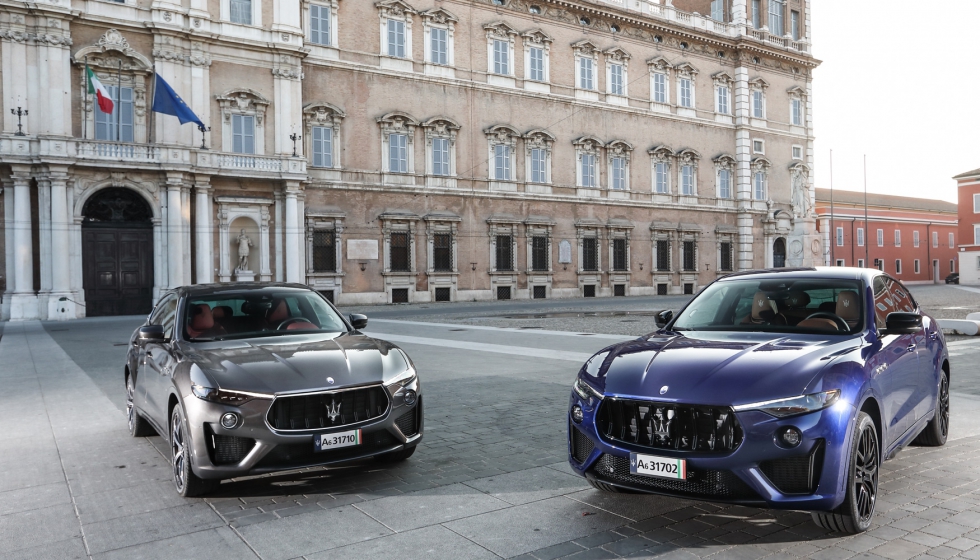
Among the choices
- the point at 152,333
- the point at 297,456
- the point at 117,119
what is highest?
the point at 117,119

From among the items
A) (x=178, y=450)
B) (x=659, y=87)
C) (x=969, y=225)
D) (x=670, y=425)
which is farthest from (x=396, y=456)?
(x=969, y=225)

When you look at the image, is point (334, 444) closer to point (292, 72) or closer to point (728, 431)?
point (728, 431)

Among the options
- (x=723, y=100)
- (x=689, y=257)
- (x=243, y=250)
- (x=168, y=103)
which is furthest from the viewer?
(x=723, y=100)

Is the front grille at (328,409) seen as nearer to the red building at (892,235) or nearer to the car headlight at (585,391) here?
the car headlight at (585,391)

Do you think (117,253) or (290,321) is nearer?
(290,321)

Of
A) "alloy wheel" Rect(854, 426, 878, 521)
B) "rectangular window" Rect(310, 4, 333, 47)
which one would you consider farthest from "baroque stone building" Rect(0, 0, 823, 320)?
"alloy wheel" Rect(854, 426, 878, 521)

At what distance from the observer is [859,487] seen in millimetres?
4305

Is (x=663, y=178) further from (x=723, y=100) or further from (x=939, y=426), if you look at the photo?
(x=939, y=426)

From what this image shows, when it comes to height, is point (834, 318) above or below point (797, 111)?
below

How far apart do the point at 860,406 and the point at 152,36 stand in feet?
102

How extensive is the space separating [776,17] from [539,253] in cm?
2697

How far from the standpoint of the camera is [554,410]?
8.17 m

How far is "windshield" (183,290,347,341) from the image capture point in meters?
6.54

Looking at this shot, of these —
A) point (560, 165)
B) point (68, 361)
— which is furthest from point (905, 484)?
point (560, 165)
